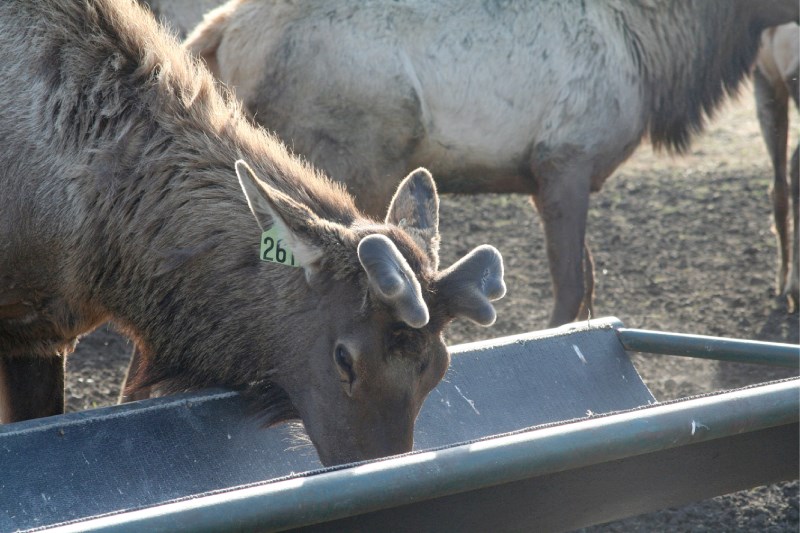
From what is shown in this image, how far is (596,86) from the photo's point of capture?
6.33m

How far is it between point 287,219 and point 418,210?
70 centimetres

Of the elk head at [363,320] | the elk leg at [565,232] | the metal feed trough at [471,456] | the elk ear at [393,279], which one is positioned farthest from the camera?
the elk leg at [565,232]

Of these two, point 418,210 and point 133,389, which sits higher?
point 418,210

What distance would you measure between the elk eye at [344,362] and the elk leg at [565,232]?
324cm

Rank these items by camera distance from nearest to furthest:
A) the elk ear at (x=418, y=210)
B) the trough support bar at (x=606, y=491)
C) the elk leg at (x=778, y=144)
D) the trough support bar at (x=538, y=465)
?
the trough support bar at (x=538, y=465) < the trough support bar at (x=606, y=491) < the elk ear at (x=418, y=210) < the elk leg at (x=778, y=144)

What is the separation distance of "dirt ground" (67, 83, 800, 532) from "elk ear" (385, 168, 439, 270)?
69.8 inches

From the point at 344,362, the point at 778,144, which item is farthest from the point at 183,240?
the point at 778,144

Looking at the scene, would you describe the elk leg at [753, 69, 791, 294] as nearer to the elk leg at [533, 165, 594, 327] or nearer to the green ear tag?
the elk leg at [533, 165, 594, 327]

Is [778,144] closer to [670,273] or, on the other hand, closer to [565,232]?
[670,273]

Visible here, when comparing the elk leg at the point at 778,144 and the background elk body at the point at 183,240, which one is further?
the elk leg at the point at 778,144

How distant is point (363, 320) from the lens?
3248mm

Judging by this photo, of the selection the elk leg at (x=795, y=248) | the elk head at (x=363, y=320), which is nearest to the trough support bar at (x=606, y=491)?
the elk head at (x=363, y=320)

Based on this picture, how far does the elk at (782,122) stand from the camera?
25.3 feet

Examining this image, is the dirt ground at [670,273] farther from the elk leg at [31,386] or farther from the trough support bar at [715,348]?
the elk leg at [31,386]
